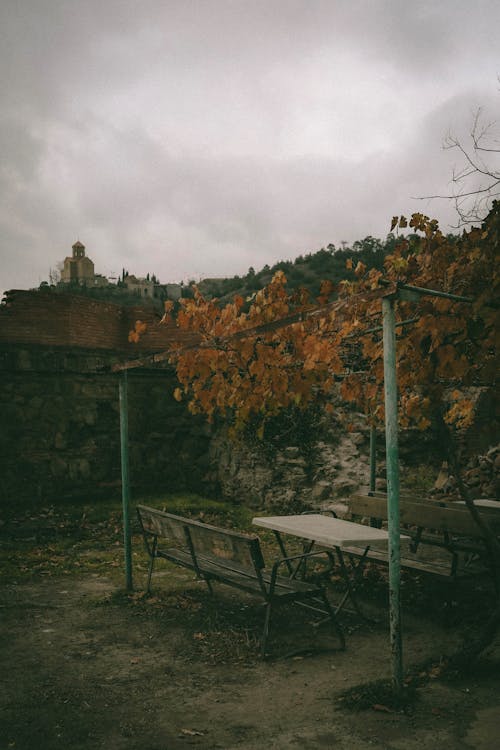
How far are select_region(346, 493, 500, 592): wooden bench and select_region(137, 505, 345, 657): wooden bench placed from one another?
82 centimetres

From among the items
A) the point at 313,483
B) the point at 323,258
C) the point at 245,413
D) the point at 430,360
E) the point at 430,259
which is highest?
the point at 323,258

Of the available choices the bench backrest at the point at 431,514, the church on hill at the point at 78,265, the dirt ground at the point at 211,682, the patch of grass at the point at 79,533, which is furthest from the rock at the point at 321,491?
the church on hill at the point at 78,265

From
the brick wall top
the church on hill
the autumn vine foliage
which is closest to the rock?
the autumn vine foliage

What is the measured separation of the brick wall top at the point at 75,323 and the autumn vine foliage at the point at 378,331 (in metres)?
3.50

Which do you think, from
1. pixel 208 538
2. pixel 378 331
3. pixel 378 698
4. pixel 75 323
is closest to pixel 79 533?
pixel 75 323

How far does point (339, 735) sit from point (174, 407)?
25.6 feet

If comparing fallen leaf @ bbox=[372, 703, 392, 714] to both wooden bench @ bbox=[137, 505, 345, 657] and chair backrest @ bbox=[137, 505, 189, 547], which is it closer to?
A: wooden bench @ bbox=[137, 505, 345, 657]

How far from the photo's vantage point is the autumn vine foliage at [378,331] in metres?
3.71

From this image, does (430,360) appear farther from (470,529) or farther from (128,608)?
(128,608)

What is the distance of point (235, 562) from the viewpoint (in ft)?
16.3

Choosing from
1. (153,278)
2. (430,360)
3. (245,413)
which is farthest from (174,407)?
(153,278)

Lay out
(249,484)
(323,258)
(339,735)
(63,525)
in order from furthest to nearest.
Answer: (323,258) < (249,484) < (63,525) < (339,735)

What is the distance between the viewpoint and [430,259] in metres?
4.59

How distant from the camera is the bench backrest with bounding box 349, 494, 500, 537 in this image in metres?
4.93
